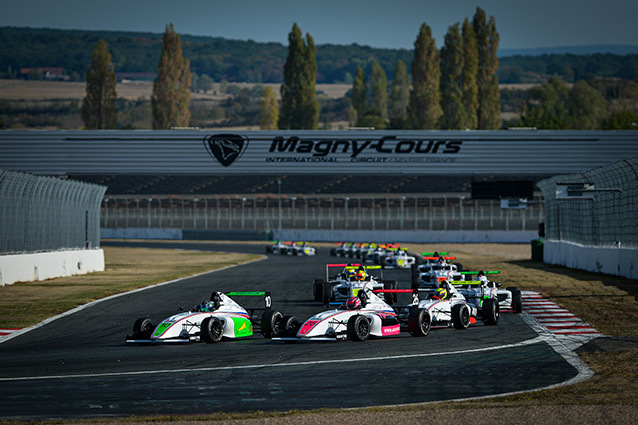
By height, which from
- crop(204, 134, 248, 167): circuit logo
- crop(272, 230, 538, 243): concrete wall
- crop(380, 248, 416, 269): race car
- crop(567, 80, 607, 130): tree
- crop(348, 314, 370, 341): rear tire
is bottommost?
crop(272, 230, 538, 243): concrete wall

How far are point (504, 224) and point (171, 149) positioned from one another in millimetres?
28308

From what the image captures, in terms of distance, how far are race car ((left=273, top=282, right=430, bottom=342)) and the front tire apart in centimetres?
114

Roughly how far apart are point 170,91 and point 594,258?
71198 mm

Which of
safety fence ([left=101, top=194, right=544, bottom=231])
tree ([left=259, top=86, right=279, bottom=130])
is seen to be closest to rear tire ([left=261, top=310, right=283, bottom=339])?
safety fence ([left=101, top=194, right=544, bottom=231])

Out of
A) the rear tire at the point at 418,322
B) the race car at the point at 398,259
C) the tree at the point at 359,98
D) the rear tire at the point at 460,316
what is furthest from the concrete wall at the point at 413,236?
the tree at the point at 359,98

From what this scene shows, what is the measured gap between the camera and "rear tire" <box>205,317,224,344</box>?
1642 cm

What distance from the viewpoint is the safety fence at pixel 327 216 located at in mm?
72125

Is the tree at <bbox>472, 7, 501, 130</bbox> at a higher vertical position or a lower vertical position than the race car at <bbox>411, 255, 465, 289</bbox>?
higher

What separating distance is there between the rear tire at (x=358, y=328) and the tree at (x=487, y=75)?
276ft

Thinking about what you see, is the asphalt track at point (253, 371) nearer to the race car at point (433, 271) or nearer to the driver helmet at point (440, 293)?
the driver helmet at point (440, 293)

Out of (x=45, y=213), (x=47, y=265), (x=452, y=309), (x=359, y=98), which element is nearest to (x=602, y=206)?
(x=452, y=309)

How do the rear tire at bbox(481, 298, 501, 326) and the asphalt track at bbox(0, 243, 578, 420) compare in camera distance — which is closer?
the asphalt track at bbox(0, 243, 578, 420)

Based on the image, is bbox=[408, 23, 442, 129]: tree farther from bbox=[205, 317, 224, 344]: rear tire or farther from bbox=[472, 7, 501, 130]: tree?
bbox=[205, 317, 224, 344]: rear tire

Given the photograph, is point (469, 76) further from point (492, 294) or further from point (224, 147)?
point (492, 294)
